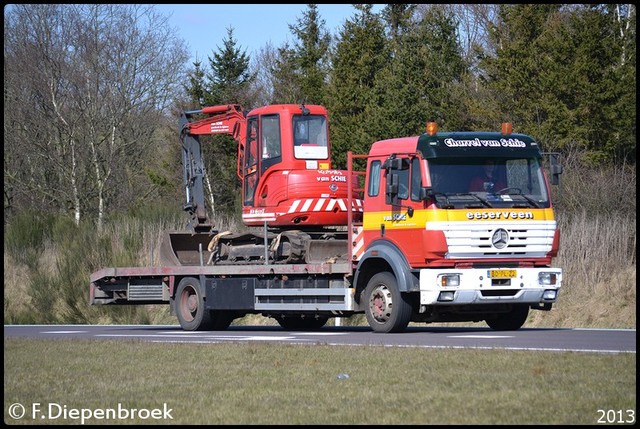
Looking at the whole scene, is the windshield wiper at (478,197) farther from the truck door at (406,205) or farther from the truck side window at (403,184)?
the truck side window at (403,184)

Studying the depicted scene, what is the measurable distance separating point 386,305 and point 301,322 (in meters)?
5.20

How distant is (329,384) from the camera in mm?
12086

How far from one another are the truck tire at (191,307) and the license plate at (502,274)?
6715 millimetres

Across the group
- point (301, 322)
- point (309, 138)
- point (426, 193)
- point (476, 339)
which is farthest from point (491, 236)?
point (301, 322)

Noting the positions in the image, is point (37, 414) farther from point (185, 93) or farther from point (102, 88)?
point (185, 93)

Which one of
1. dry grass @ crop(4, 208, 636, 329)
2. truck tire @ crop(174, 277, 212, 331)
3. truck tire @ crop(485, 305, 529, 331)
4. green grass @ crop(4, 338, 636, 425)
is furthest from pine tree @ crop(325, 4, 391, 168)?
green grass @ crop(4, 338, 636, 425)

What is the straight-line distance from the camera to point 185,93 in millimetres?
56844

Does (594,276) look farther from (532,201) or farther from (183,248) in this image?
(183,248)

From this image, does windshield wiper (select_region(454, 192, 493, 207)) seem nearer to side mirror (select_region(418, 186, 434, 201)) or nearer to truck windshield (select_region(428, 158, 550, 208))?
truck windshield (select_region(428, 158, 550, 208))

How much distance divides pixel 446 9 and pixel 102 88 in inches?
680

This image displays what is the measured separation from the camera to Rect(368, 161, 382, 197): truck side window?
67.4 ft

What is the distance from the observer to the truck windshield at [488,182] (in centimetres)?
1934

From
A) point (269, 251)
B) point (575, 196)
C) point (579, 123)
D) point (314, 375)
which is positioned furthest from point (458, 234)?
point (579, 123)

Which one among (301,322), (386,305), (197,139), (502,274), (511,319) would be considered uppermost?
(197,139)
